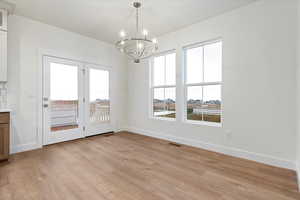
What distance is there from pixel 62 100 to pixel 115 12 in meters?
2.40

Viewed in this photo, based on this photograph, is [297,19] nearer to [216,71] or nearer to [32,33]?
[216,71]

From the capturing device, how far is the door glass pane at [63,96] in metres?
3.54

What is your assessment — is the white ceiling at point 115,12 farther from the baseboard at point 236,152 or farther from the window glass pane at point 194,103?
the baseboard at point 236,152

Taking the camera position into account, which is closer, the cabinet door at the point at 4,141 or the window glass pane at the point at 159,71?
the cabinet door at the point at 4,141

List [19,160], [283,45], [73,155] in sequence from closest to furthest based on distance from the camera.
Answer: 1. [283,45]
2. [19,160]
3. [73,155]

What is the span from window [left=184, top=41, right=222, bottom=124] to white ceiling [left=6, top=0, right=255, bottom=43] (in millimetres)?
685

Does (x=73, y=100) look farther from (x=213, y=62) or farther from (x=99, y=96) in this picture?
(x=213, y=62)

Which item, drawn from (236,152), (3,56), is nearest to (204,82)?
(236,152)

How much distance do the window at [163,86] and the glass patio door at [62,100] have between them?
6.53ft

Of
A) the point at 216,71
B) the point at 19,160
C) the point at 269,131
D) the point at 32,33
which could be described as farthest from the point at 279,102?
the point at 32,33

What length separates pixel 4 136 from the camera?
2.52 m

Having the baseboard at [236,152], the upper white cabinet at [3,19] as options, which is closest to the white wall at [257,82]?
the baseboard at [236,152]

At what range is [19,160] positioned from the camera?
8.57 feet

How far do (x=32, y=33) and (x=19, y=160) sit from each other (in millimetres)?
2578
